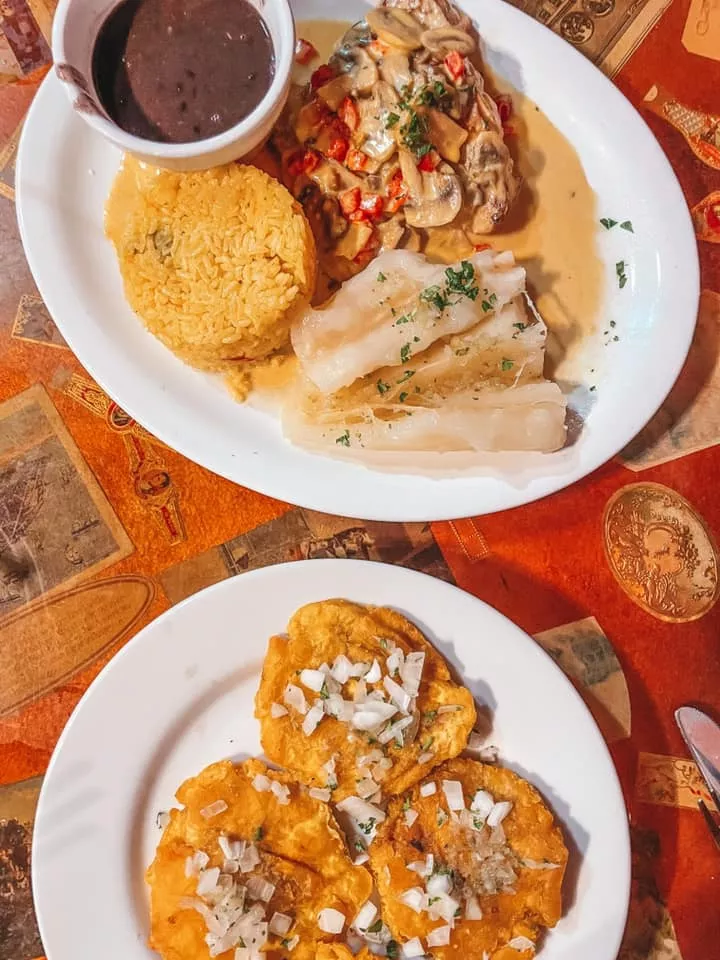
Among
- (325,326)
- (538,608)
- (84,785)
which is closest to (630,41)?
(325,326)

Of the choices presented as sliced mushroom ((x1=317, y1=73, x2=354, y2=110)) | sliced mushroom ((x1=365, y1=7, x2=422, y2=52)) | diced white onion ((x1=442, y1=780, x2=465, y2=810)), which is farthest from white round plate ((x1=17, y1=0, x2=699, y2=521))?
diced white onion ((x1=442, y1=780, x2=465, y2=810))

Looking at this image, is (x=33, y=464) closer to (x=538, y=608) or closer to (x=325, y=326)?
(x=325, y=326)

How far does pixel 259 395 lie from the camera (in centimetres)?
200

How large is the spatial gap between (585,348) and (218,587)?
112 centimetres

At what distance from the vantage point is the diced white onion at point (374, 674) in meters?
1.84

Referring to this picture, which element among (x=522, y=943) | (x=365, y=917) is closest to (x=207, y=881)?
(x=365, y=917)

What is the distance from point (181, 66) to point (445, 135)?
652mm

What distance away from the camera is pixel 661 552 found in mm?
2127

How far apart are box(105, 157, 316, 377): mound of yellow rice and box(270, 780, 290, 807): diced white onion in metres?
1.06

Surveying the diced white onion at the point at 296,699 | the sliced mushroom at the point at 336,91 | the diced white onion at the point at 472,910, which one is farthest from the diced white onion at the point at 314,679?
the sliced mushroom at the point at 336,91

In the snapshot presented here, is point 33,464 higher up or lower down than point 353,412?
lower down

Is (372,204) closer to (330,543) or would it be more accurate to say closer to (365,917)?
(330,543)

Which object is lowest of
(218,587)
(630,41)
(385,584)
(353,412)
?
(218,587)

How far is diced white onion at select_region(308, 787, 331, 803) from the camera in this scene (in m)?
1.88
